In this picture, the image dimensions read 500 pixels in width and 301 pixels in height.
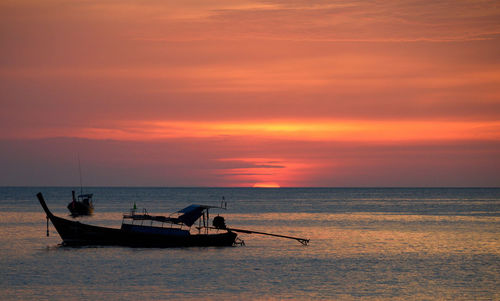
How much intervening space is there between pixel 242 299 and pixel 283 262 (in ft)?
45.9

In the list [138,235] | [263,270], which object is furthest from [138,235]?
[263,270]

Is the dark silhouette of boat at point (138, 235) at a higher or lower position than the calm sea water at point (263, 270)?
higher

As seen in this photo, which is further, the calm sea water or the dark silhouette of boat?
the dark silhouette of boat

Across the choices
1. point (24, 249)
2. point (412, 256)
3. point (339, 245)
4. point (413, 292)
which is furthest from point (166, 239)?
point (413, 292)

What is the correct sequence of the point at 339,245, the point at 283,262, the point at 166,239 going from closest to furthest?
1. the point at 283,262
2. the point at 166,239
3. the point at 339,245

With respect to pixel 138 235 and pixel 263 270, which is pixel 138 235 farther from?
pixel 263 270

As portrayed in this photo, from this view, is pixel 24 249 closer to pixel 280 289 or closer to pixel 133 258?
pixel 133 258

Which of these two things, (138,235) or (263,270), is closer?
(263,270)

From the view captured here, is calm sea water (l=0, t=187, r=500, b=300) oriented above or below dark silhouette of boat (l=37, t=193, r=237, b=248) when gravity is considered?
below

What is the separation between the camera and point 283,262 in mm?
47469

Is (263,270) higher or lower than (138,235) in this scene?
lower

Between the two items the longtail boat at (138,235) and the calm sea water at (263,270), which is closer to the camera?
the calm sea water at (263,270)

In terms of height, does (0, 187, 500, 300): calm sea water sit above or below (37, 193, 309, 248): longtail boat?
below

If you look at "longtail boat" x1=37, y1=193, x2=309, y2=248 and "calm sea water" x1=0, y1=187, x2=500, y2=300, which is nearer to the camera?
"calm sea water" x1=0, y1=187, x2=500, y2=300
